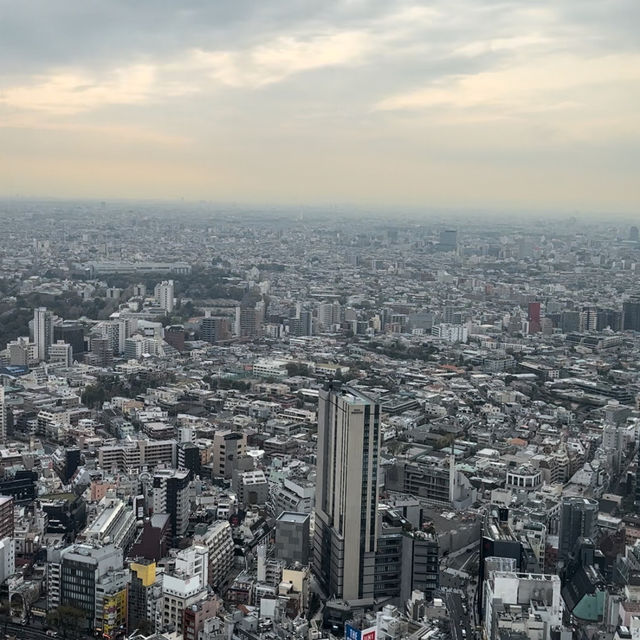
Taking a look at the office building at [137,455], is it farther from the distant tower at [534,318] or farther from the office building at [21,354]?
the distant tower at [534,318]

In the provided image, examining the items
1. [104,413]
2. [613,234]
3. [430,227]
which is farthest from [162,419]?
[430,227]

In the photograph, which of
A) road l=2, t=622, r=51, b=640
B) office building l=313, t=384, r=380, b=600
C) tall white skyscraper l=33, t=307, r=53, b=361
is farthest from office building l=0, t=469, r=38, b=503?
tall white skyscraper l=33, t=307, r=53, b=361

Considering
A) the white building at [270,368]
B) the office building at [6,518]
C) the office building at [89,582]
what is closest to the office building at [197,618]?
the office building at [89,582]

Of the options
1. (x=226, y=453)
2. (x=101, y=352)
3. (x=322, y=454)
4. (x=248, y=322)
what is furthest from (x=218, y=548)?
(x=248, y=322)

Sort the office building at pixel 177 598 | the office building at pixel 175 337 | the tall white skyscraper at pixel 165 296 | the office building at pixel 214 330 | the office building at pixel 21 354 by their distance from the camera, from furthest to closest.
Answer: the tall white skyscraper at pixel 165 296 → the office building at pixel 214 330 → the office building at pixel 175 337 → the office building at pixel 21 354 → the office building at pixel 177 598

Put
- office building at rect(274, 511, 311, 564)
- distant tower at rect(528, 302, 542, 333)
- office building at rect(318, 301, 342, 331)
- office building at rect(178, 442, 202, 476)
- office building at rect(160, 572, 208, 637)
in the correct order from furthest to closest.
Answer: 1. office building at rect(318, 301, 342, 331)
2. distant tower at rect(528, 302, 542, 333)
3. office building at rect(178, 442, 202, 476)
4. office building at rect(274, 511, 311, 564)
5. office building at rect(160, 572, 208, 637)

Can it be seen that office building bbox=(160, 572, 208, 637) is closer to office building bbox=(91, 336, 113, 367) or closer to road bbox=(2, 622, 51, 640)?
road bbox=(2, 622, 51, 640)

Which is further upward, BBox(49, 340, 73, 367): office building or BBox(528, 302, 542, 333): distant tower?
BBox(528, 302, 542, 333): distant tower
